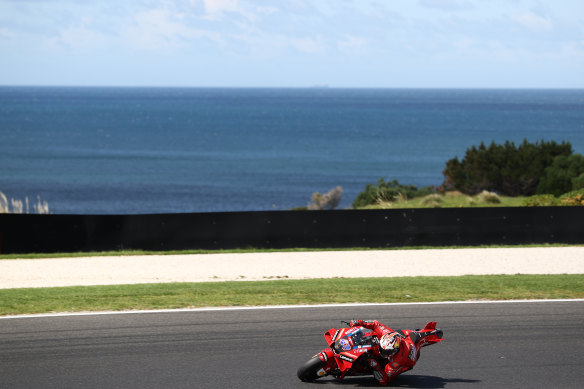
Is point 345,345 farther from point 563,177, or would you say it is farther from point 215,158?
point 215,158

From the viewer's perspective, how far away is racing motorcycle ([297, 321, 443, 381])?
23.4ft

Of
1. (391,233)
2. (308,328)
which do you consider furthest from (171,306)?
(391,233)

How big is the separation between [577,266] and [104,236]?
10.7 meters

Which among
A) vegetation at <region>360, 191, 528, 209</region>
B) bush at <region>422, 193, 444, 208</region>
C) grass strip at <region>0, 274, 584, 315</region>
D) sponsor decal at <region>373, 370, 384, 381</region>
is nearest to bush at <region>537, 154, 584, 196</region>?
vegetation at <region>360, 191, 528, 209</region>

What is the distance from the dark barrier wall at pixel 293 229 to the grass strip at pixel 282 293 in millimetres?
4355

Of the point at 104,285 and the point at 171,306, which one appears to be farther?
the point at 104,285

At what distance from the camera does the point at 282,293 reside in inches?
486

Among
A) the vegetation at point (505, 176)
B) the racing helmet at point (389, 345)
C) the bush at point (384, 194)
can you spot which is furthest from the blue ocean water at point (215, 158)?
the racing helmet at point (389, 345)

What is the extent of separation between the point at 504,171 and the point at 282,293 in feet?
78.1

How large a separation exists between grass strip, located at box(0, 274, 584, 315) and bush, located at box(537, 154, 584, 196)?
14.5 metres

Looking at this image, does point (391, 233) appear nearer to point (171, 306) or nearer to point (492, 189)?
point (171, 306)

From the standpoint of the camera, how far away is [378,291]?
12.5 metres

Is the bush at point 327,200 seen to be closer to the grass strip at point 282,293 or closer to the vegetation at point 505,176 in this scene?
the vegetation at point 505,176

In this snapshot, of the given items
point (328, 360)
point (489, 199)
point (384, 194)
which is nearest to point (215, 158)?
point (384, 194)
